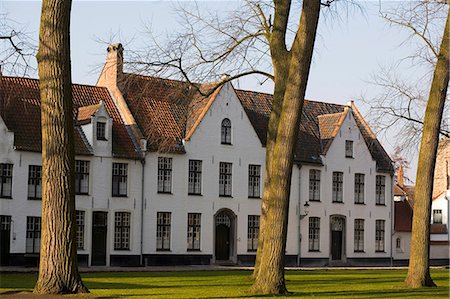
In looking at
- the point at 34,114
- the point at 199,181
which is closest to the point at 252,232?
the point at 199,181

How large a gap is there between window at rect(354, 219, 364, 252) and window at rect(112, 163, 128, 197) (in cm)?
1471

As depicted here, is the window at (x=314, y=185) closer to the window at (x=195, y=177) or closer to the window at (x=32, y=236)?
the window at (x=195, y=177)

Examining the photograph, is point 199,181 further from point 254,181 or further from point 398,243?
point 398,243

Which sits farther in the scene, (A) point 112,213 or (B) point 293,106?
(A) point 112,213

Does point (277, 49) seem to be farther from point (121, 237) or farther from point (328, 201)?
point (328, 201)

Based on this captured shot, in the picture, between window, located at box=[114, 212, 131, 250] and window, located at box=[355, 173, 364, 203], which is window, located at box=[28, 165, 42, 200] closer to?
window, located at box=[114, 212, 131, 250]

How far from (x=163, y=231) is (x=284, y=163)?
911 inches

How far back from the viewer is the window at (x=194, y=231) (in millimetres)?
41656

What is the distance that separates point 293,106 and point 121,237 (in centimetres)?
2236

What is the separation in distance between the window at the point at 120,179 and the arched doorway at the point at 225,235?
538 centimetres

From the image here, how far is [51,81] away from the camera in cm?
1603

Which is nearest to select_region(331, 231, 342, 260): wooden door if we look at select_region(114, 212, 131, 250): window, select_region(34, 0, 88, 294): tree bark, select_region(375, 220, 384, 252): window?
select_region(375, 220, 384, 252): window

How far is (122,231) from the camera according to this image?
39.4m

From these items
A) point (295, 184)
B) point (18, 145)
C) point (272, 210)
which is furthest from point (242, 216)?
point (272, 210)
